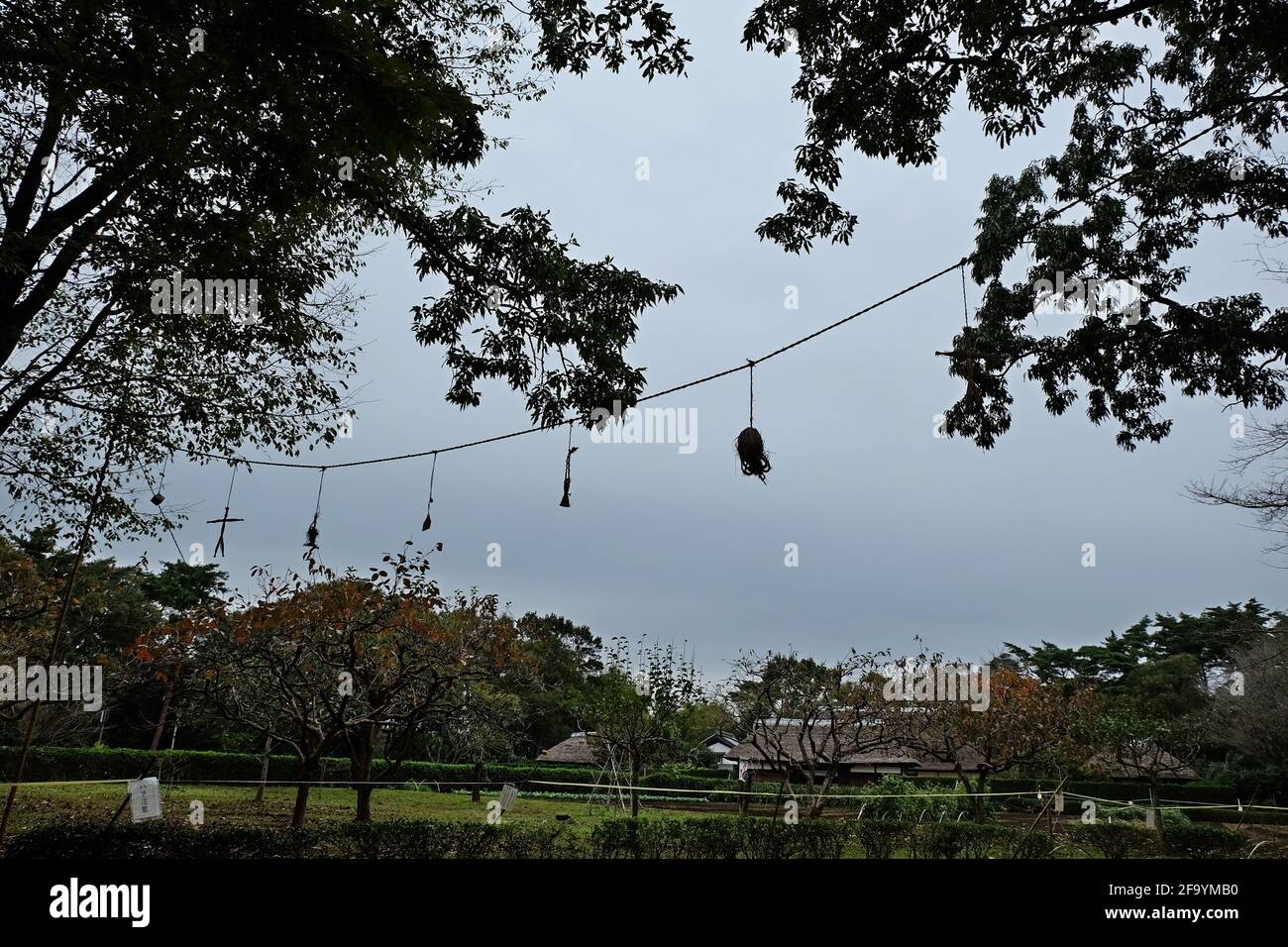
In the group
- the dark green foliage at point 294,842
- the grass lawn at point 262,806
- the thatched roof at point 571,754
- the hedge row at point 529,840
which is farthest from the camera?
the thatched roof at point 571,754

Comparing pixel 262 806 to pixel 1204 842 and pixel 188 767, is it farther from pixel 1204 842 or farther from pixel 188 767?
pixel 1204 842

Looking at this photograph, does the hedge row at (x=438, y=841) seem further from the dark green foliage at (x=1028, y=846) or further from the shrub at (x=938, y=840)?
the dark green foliage at (x=1028, y=846)

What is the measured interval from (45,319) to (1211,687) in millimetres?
37758

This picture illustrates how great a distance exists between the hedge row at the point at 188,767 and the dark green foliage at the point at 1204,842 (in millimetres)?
13403

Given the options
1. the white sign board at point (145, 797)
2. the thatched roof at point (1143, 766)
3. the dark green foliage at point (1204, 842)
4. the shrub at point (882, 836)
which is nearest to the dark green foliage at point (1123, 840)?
the dark green foliage at point (1204, 842)

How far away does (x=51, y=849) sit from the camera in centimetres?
759

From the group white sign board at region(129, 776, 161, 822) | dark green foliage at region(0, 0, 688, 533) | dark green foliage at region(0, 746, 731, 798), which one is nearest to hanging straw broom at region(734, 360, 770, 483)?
dark green foliage at region(0, 0, 688, 533)

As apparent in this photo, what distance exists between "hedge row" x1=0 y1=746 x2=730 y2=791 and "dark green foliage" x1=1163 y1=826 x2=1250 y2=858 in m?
13.4

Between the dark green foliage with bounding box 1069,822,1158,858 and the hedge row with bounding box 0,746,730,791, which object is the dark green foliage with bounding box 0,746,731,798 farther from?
the dark green foliage with bounding box 1069,822,1158,858

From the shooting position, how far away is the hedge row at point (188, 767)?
2003cm

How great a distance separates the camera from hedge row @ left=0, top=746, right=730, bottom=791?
2003 cm

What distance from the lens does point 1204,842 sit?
11617 mm

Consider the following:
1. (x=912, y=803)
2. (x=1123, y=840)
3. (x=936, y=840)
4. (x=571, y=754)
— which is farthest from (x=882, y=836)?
(x=571, y=754)

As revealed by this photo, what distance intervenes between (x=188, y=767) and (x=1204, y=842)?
71.7 feet
